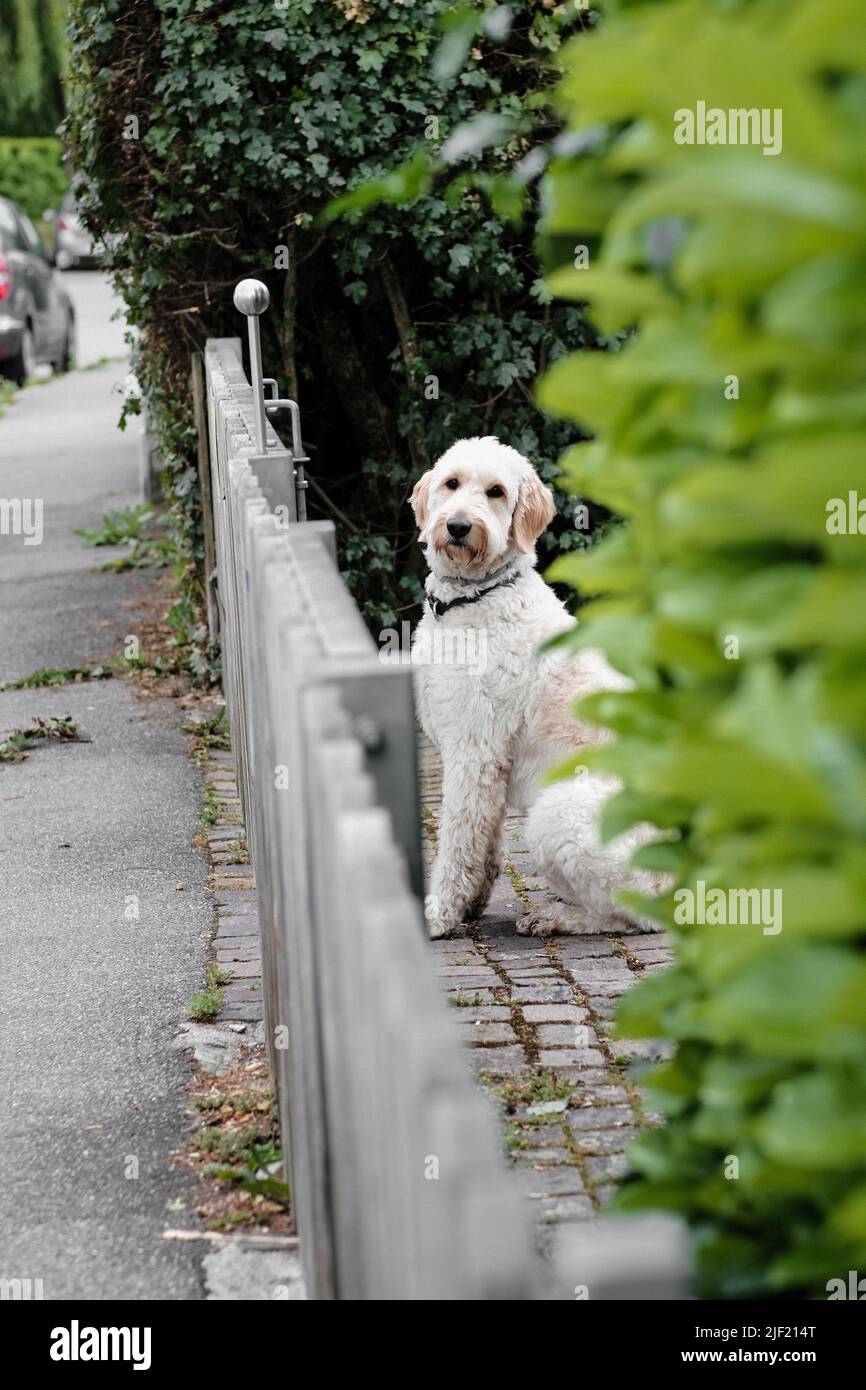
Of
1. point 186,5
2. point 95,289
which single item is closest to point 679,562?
point 186,5

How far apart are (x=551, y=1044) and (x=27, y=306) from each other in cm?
1679

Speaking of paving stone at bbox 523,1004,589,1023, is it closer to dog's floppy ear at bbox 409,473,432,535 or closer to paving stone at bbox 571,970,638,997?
paving stone at bbox 571,970,638,997

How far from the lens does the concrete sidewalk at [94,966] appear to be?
3717mm

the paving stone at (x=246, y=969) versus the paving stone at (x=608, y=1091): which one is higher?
the paving stone at (x=608, y=1091)

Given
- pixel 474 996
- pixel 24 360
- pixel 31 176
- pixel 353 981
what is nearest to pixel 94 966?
pixel 474 996

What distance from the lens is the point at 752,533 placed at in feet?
5.00

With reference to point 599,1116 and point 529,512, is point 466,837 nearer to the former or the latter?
point 529,512

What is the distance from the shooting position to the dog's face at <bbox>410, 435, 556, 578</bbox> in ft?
18.2

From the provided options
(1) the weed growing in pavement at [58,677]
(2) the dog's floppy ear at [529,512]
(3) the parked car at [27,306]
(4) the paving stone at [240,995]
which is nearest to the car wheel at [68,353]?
(3) the parked car at [27,306]

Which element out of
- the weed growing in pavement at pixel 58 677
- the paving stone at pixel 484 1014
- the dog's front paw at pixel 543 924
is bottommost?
the dog's front paw at pixel 543 924

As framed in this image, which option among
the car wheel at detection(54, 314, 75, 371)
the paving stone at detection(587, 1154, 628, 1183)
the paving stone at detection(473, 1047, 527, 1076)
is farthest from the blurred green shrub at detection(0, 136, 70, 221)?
the paving stone at detection(587, 1154, 628, 1183)

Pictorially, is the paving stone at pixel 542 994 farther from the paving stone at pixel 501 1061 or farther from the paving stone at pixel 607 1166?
the paving stone at pixel 607 1166

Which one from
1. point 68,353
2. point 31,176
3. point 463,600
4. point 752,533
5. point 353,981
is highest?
point 31,176

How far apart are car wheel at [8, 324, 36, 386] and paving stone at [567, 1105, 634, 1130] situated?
17373 mm
